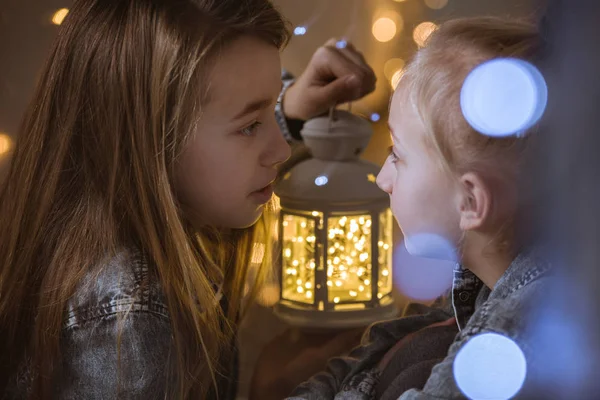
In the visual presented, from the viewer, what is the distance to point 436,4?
3.88 feet

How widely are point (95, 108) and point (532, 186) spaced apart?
0.46 metres

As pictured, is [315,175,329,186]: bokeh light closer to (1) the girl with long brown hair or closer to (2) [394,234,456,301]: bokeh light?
(1) the girl with long brown hair

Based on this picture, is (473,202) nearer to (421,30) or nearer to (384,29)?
(421,30)

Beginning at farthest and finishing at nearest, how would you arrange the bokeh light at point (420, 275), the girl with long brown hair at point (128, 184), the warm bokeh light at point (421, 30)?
1. the bokeh light at point (420, 275)
2. the warm bokeh light at point (421, 30)
3. the girl with long brown hair at point (128, 184)

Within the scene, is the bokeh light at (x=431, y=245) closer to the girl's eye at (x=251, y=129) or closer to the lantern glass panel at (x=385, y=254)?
A: the girl's eye at (x=251, y=129)

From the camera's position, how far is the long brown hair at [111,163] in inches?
30.5

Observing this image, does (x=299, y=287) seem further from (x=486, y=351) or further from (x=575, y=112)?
(x=575, y=112)

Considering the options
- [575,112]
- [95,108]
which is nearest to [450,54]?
[575,112]

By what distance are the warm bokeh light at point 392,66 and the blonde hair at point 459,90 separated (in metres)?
0.63

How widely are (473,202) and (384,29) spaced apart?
70 centimetres

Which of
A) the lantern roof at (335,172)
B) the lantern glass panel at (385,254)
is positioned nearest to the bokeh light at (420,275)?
the lantern glass panel at (385,254)

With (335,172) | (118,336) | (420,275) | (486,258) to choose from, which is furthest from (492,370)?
(420,275)

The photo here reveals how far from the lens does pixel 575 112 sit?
41cm

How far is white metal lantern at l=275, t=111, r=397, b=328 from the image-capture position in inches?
39.7
